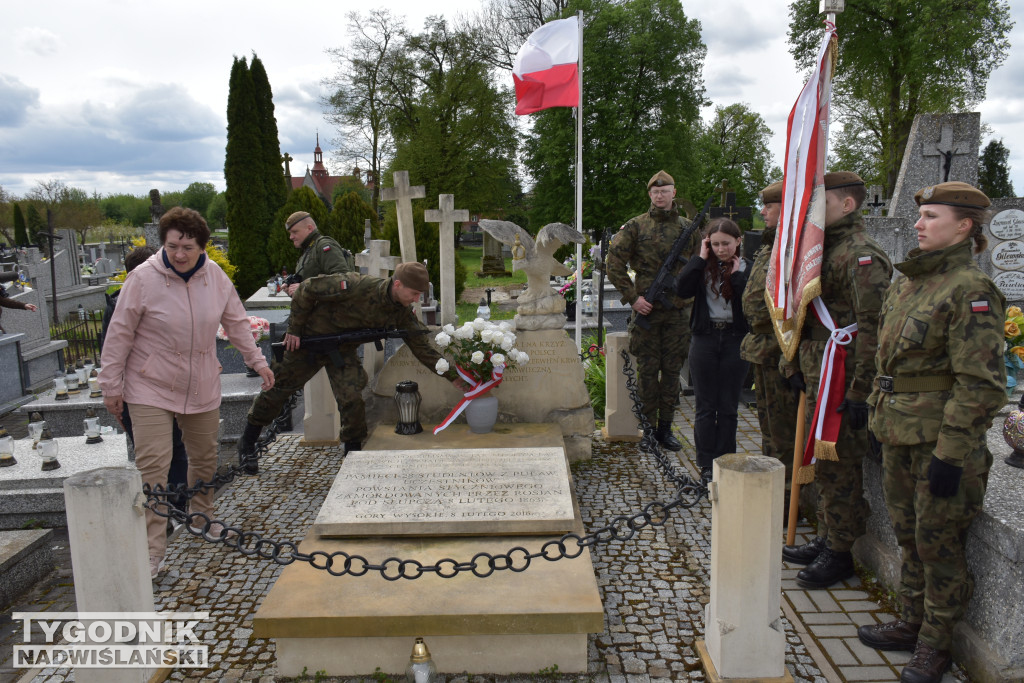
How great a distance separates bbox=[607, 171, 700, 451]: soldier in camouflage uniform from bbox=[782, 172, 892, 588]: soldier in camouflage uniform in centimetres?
205

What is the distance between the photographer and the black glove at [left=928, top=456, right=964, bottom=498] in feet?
9.57

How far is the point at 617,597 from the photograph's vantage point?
402 centimetres

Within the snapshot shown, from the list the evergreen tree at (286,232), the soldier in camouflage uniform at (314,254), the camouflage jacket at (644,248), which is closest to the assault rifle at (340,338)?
the soldier in camouflage uniform at (314,254)

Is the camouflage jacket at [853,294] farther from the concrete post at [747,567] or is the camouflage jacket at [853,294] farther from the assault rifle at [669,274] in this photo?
the assault rifle at [669,274]

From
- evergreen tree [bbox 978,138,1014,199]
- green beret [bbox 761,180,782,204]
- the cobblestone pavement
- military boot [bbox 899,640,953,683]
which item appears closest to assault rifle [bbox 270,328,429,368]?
the cobblestone pavement

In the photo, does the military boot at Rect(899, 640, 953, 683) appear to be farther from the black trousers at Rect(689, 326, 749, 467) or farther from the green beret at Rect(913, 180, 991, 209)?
the black trousers at Rect(689, 326, 749, 467)

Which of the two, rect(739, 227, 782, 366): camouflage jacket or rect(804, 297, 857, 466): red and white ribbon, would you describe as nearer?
rect(804, 297, 857, 466): red and white ribbon

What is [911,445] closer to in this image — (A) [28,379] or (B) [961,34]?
(A) [28,379]

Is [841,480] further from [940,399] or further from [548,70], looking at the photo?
[548,70]

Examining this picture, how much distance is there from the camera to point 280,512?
529 cm

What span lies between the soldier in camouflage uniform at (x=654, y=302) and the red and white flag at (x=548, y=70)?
2763 millimetres

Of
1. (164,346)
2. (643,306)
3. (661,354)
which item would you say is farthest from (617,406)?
(164,346)

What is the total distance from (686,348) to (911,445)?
3166 millimetres

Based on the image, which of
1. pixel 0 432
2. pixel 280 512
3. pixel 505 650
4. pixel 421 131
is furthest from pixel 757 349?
pixel 421 131
